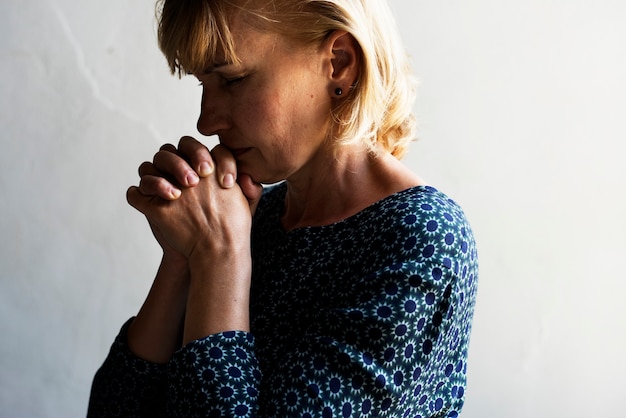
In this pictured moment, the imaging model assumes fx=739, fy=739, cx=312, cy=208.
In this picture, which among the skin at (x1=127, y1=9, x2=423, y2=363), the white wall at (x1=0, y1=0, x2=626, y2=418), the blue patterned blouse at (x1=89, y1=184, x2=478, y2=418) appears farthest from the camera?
the white wall at (x1=0, y1=0, x2=626, y2=418)

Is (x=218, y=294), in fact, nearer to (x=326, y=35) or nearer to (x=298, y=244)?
(x=298, y=244)

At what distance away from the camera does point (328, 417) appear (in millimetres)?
863

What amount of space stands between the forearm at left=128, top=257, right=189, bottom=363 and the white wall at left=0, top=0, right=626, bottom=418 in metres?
0.75

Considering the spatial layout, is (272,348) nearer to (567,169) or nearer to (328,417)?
(328,417)

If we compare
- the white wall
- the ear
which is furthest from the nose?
the white wall

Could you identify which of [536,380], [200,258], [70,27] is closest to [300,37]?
[200,258]

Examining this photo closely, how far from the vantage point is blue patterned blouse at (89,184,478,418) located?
34.6 inches

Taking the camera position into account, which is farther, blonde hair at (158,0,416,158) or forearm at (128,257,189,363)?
forearm at (128,257,189,363)

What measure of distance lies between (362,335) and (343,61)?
1.30 ft

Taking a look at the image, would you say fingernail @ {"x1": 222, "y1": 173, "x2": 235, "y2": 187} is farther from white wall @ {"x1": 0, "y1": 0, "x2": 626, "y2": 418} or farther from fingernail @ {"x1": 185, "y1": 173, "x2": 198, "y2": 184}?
white wall @ {"x1": 0, "y1": 0, "x2": 626, "y2": 418}

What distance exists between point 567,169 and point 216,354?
105 centimetres

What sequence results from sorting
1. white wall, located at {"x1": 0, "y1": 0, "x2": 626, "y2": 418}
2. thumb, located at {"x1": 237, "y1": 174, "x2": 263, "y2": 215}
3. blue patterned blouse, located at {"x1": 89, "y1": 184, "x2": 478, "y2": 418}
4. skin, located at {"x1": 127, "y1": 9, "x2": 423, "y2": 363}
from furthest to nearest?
white wall, located at {"x1": 0, "y1": 0, "x2": 626, "y2": 418} → thumb, located at {"x1": 237, "y1": 174, "x2": 263, "y2": 215} → skin, located at {"x1": 127, "y1": 9, "x2": 423, "y2": 363} → blue patterned blouse, located at {"x1": 89, "y1": 184, "x2": 478, "y2": 418}

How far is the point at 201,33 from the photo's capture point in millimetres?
967

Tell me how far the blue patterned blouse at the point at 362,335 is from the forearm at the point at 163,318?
15cm
